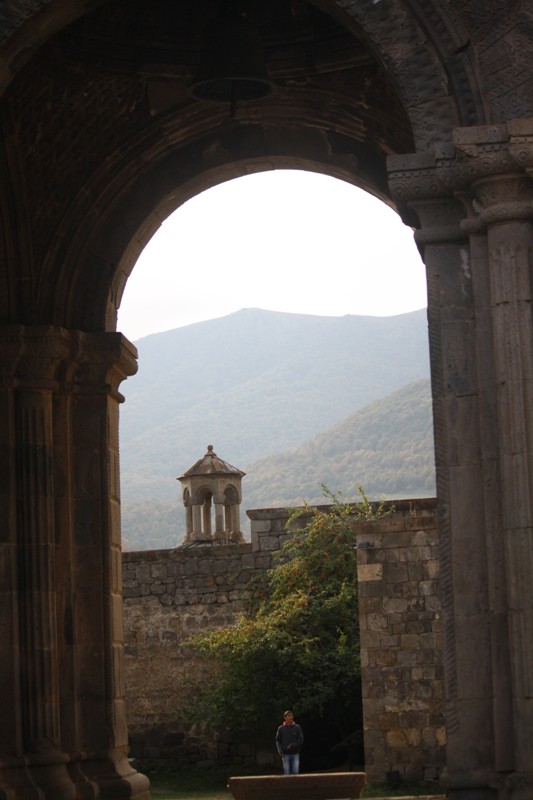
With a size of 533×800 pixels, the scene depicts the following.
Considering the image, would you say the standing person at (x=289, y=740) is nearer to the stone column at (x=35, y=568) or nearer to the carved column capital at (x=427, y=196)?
the stone column at (x=35, y=568)

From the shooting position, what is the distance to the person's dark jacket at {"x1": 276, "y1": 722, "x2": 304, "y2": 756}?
17.8m

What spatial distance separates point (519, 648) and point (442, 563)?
1.88 feet

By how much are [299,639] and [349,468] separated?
124 m

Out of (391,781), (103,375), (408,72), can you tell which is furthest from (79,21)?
(391,781)

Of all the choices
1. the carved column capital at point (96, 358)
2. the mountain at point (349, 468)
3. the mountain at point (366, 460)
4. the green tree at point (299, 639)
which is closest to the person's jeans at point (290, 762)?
the green tree at point (299, 639)

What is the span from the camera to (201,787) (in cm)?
2034

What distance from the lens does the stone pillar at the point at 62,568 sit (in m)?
10.8

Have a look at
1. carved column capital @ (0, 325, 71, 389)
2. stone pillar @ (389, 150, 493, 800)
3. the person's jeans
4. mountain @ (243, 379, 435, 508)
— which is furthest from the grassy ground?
mountain @ (243, 379, 435, 508)

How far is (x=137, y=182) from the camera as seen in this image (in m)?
11.8

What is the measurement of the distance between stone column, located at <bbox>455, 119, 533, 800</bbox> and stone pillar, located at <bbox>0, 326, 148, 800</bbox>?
4.37 m

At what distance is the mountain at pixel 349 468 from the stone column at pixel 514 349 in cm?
12446

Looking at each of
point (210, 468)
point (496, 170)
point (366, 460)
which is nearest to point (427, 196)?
point (496, 170)

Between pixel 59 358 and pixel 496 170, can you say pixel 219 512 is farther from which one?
pixel 496 170

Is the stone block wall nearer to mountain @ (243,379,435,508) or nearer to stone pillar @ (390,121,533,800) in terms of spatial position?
stone pillar @ (390,121,533,800)
